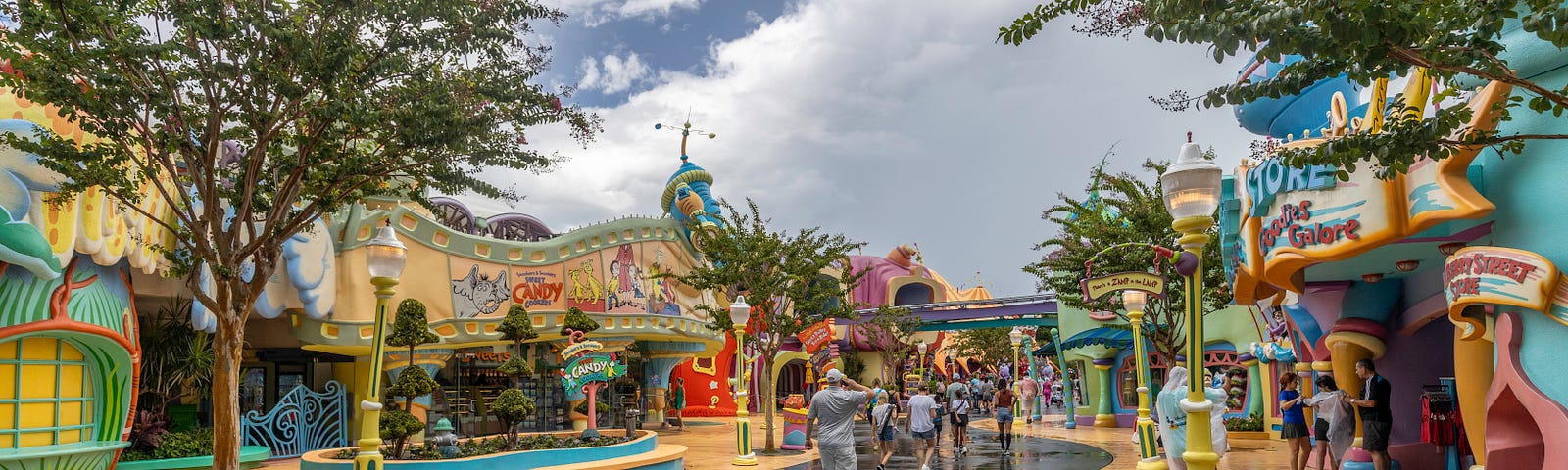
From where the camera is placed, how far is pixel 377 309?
31.0ft

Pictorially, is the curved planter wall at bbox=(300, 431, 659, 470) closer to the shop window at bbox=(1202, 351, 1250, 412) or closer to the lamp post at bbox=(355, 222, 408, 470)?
the lamp post at bbox=(355, 222, 408, 470)

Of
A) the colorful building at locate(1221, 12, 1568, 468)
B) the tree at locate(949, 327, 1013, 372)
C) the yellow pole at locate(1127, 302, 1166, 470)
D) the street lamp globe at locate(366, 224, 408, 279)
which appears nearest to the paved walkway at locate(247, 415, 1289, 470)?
the yellow pole at locate(1127, 302, 1166, 470)

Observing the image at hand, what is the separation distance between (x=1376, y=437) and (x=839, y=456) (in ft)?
17.9

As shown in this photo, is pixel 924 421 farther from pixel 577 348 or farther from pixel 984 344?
pixel 984 344

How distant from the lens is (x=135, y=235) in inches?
535

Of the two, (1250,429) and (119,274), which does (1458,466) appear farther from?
(119,274)

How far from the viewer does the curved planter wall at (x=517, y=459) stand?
1298cm

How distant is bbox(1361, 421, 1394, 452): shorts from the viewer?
10.4 meters

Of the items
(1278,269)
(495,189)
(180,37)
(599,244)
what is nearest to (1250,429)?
(1278,269)

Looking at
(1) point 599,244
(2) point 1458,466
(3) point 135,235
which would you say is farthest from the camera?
(1) point 599,244

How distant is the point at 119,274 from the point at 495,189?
19.5 ft

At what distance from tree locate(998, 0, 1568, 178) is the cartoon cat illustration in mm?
17402

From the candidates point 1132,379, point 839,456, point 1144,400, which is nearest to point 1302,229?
point 1144,400

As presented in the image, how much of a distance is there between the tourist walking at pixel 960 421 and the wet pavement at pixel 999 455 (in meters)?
0.20
